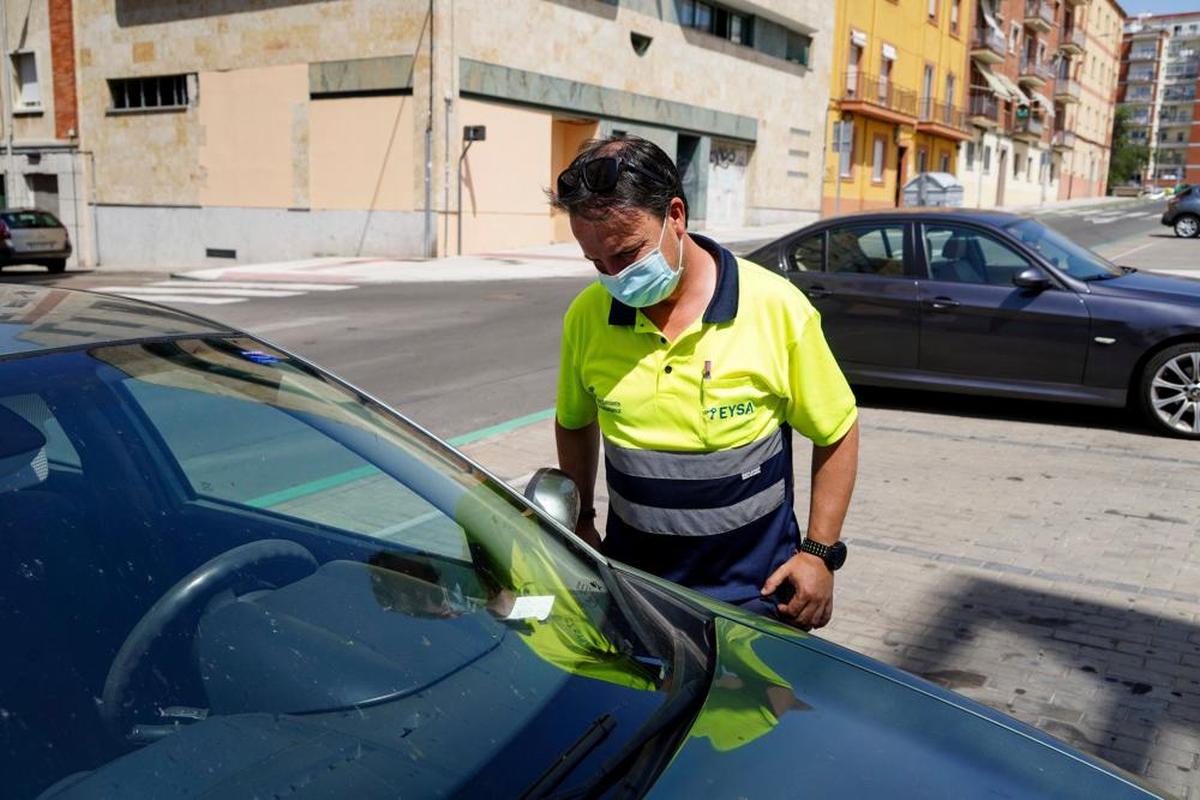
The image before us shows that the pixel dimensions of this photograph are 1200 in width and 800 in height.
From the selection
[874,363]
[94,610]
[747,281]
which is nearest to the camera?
[94,610]

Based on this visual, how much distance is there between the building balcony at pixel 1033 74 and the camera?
208 ft

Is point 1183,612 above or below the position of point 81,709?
below

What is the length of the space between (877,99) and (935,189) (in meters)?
11.1

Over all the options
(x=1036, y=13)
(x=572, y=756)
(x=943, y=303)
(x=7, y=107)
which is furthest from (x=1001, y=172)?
(x=572, y=756)

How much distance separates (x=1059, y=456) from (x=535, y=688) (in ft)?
19.4

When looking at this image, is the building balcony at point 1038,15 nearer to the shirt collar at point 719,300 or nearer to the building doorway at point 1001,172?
the building doorway at point 1001,172

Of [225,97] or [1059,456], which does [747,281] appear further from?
[225,97]

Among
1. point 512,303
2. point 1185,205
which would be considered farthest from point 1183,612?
point 1185,205

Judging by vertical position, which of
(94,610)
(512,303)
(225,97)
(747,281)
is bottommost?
(512,303)

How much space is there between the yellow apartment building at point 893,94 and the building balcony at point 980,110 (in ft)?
3.85

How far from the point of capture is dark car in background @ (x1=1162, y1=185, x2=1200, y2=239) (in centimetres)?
3112

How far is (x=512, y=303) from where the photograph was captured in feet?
52.4

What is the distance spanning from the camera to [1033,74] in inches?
2517

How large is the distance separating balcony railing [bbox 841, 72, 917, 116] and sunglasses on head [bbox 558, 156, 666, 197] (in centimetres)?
4138
